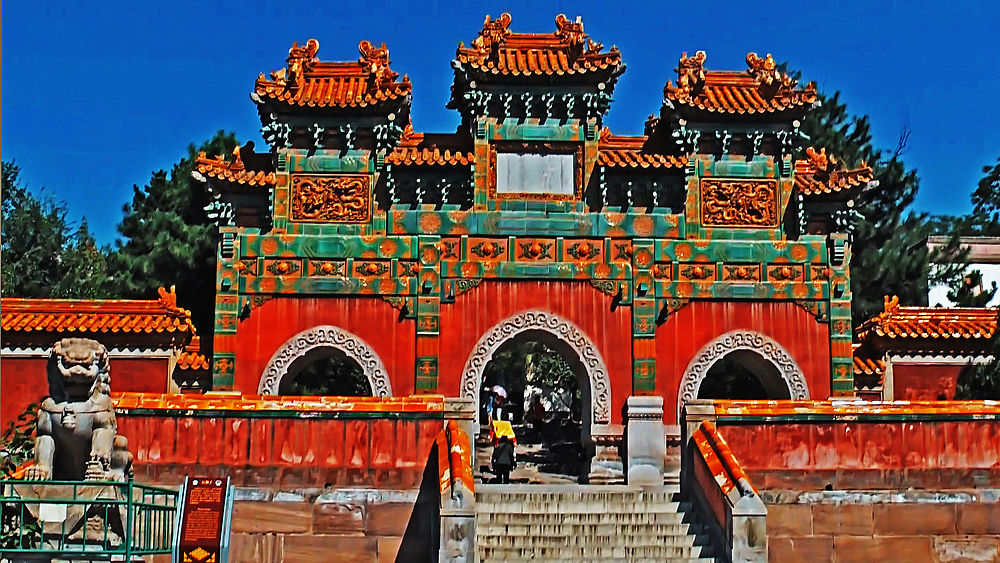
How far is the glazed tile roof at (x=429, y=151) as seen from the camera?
18.6 metres

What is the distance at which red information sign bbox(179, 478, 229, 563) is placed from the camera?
9539mm

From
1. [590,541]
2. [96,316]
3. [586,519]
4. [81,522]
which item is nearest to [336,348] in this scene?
[96,316]

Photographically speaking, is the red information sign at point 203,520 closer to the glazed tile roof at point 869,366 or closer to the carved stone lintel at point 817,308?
the carved stone lintel at point 817,308

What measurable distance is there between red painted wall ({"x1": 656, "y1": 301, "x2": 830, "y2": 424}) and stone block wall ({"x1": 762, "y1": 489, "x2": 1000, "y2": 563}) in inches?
214

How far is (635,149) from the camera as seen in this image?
2003cm

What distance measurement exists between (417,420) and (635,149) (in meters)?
8.58

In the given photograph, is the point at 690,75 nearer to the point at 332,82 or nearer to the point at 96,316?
the point at 332,82

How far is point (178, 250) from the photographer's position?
2414 centimetres

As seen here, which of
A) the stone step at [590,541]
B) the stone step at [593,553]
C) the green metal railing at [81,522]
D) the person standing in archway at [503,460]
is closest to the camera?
the green metal railing at [81,522]

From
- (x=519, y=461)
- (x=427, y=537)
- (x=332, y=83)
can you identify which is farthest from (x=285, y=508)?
(x=519, y=461)

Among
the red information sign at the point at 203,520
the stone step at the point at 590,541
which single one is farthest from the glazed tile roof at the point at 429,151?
the red information sign at the point at 203,520

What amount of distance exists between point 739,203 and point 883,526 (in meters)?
7.40

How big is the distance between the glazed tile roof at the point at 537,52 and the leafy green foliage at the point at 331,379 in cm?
798

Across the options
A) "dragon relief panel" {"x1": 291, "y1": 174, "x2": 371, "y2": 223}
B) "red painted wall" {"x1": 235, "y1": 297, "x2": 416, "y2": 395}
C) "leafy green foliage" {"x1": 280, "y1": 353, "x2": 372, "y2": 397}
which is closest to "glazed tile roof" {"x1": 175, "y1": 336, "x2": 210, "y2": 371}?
"red painted wall" {"x1": 235, "y1": 297, "x2": 416, "y2": 395}
